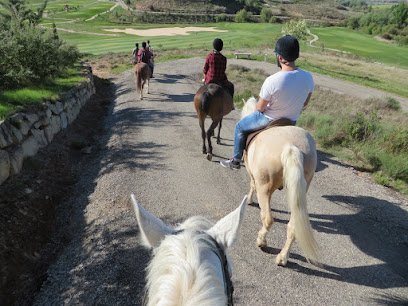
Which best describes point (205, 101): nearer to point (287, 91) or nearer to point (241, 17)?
point (287, 91)

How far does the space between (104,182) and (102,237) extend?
2011 mm

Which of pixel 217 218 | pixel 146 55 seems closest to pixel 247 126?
pixel 217 218

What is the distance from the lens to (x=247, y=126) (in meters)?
5.47

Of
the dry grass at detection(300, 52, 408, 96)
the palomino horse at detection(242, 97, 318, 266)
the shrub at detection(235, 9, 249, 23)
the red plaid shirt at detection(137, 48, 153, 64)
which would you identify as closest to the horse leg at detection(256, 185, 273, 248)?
the palomino horse at detection(242, 97, 318, 266)

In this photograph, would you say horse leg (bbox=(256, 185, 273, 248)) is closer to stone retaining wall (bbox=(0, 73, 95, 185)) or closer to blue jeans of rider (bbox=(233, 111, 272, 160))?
blue jeans of rider (bbox=(233, 111, 272, 160))

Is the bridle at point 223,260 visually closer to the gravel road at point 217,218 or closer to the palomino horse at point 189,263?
the palomino horse at point 189,263

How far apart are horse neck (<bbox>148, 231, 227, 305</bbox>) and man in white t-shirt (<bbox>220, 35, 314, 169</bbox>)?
3.33 meters

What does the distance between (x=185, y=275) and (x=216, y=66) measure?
739 cm

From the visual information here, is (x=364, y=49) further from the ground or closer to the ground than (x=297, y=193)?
closer to the ground

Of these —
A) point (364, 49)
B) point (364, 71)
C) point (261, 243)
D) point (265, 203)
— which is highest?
point (265, 203)

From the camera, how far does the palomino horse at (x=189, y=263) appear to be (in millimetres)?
1634

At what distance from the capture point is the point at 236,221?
2.45 metres

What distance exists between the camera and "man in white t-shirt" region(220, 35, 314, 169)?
463cm

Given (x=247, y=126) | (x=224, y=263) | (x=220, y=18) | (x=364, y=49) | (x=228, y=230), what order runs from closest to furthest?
1. (x=224, y=263)
2. (x=228, y=230)
3. (x=247, y=126)
4. (x=364, y=49)
5. (x=220, y=18)
